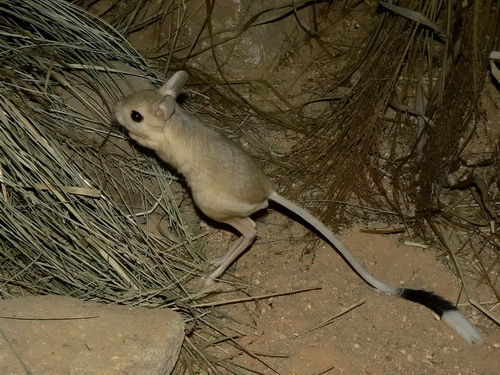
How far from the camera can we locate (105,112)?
13.5 feet

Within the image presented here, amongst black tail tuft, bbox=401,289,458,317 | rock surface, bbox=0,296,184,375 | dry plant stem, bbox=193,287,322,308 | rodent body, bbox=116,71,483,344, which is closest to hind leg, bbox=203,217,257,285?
rodent body, bbox=116,71,483,344

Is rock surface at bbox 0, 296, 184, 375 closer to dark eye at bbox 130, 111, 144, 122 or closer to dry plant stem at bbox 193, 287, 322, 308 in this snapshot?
dry plant stem at bbox 193, 287, 322, 308

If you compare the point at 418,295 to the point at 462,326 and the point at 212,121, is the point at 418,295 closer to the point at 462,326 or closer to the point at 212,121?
the point at 462,326

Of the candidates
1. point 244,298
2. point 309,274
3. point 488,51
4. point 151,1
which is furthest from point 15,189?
point 488,51

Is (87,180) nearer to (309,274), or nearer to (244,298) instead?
(244,298)

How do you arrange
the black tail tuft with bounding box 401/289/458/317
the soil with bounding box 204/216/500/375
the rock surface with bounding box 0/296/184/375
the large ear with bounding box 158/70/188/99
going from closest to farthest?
the rock surface with bounding box 0/296/184/375 → the soil with bounding box 204/216/500/375 → the black tail tuft with bounding box 401/289/458/317 → the large ear with bounding box 158/70/188/99

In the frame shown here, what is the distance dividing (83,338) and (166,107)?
4.22 feet

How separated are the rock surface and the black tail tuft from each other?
127 centimetres

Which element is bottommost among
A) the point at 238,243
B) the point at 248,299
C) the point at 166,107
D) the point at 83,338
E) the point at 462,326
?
the point at 83,338

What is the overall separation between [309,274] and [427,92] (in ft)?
5.86

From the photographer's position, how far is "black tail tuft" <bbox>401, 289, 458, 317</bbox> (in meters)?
3.77

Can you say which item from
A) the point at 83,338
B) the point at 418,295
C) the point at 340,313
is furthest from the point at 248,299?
the point at 83,338

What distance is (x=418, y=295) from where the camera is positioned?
3812 mm

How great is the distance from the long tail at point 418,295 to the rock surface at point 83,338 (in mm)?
968
